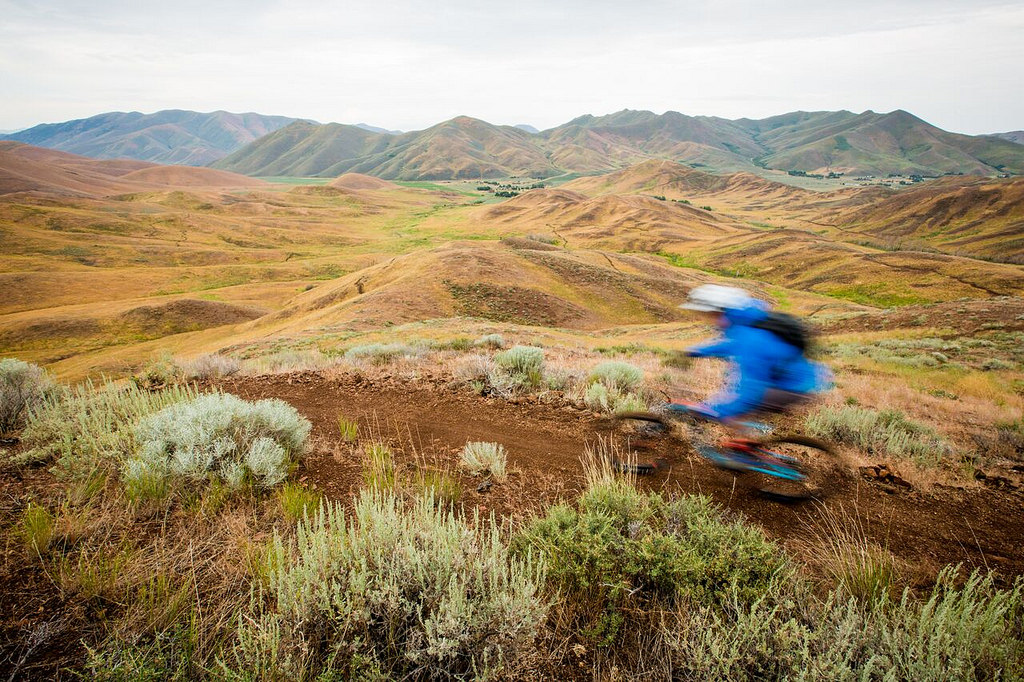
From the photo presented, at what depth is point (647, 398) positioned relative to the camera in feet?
21.7

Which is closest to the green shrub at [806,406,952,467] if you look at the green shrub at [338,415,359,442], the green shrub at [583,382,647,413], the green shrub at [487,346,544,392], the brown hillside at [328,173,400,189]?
the green shrub at [583,382,647,413]

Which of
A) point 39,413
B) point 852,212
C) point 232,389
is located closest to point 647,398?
point 232,389

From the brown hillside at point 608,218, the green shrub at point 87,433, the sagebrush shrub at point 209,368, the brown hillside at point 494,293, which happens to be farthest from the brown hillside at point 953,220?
the green shrub at point 87,433

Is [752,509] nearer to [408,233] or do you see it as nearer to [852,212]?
[408,233]

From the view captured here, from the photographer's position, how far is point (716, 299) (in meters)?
4.55

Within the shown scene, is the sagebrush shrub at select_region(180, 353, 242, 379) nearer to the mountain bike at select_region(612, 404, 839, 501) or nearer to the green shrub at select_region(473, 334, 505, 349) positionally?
the green shrub at select_region(473, 334, 505, 349)

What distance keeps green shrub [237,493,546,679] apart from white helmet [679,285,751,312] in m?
3.26

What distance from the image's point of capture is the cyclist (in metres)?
4.29

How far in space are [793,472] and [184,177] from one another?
19776 cm

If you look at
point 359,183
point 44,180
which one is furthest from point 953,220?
point 44,180

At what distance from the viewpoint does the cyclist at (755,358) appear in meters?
4.29

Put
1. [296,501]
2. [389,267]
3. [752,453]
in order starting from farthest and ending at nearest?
[389,267] < [752,453] < [296,501]

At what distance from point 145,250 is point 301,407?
6345cm

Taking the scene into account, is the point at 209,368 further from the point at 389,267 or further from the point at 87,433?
the point at 389,267
